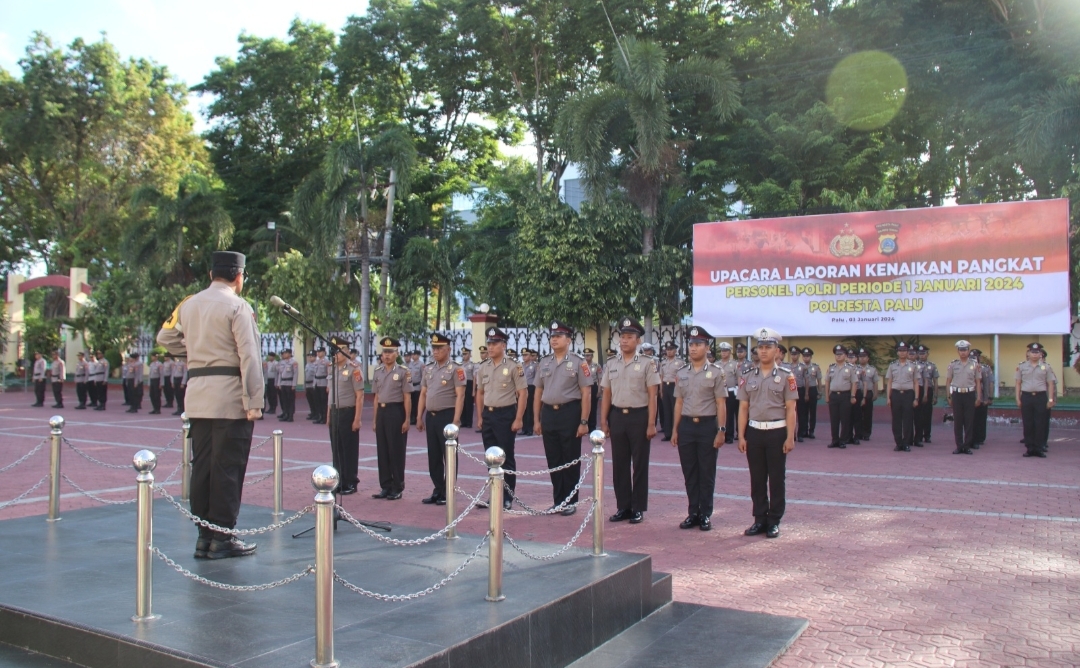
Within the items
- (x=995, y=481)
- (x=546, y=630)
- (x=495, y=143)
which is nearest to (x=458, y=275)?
(x=495, y=143)

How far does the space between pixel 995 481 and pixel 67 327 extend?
102ft

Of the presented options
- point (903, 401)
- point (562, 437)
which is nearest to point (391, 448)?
point (562, 437)

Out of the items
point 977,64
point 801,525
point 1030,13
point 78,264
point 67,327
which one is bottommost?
point 801,525

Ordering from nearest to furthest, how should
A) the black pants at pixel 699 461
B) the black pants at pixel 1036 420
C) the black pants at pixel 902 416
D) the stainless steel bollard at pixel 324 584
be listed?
the stainless steel bollard at pixel 324 584
the black pants at pixel 699 461
the black pants at pixel 1036 420
the black pants at pixel 902 416

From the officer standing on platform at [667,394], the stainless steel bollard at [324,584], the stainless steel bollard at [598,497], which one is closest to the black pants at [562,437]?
the stainless steel bollard at [598,497]

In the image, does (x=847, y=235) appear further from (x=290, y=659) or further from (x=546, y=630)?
(x=290, y=659)

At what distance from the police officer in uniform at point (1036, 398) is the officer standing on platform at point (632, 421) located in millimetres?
7776

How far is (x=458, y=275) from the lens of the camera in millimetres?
26359

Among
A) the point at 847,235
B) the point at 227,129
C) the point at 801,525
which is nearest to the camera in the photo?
the point at 801,525

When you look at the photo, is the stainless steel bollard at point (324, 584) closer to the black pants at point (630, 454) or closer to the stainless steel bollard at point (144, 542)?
the stainless steel bollard at point (144, 542)

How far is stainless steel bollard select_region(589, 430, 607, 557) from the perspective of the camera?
554 cm

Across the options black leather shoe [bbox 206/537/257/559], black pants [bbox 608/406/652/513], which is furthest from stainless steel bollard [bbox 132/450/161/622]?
black pants [bbox 608/406/652/513]

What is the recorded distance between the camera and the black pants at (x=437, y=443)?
9.16 meters

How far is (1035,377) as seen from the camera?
13.1 metres
